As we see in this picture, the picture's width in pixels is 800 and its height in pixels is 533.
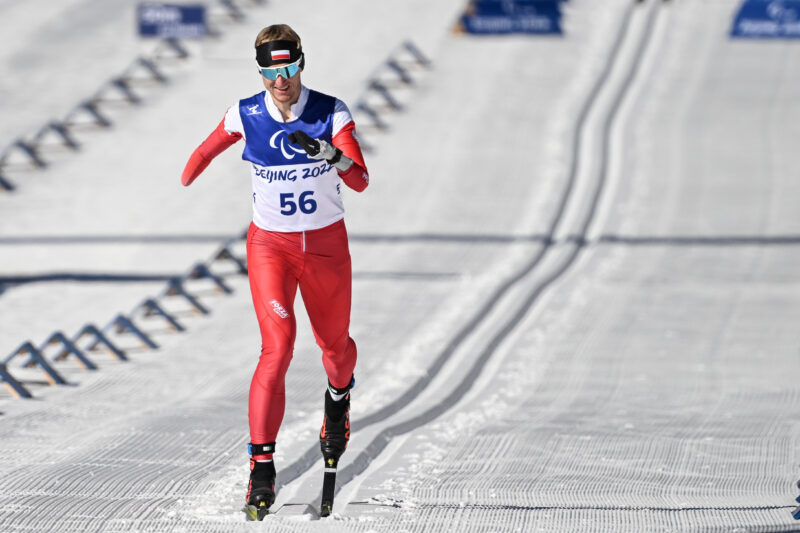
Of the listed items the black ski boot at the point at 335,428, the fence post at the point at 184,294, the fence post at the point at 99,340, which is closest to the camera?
the black ski boot at the point at 335,428

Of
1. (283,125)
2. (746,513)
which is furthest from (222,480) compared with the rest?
(746,513)

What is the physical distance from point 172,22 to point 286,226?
18.1 meters

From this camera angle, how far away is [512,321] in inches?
427

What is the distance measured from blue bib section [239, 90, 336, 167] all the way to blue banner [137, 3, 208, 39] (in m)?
17.7

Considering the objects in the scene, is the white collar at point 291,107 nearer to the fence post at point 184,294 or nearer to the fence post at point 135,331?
the fence post at point 135,331

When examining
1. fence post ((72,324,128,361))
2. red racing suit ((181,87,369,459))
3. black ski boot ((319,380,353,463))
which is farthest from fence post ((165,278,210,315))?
red racing suit ((181,87,369,459))

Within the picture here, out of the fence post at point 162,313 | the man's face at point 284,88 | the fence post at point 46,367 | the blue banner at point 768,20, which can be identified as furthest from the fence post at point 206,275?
the blue banner at point 768,20

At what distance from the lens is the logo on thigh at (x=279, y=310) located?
5.20 metres

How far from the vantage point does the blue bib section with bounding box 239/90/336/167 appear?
520 centimetres

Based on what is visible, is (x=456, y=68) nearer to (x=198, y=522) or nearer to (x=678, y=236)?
(x=678, y=236)

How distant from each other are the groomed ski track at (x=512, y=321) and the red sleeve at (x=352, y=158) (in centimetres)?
133

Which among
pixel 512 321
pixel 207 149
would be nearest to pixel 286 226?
pixel 207 149

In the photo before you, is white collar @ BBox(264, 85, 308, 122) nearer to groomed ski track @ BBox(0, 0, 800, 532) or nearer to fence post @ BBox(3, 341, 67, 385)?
groomed ski track @ BBox(0, 0, 800, 532)

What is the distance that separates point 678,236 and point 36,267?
6739 millimetres
